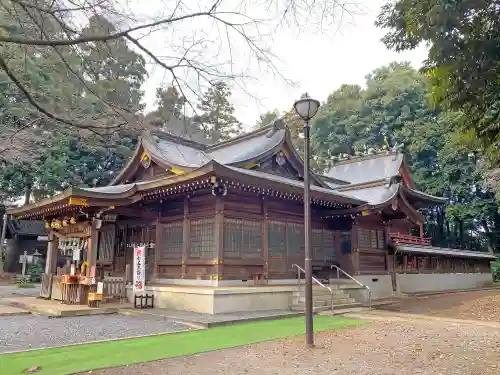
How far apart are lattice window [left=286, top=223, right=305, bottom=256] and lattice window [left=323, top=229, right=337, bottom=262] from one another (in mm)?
1532

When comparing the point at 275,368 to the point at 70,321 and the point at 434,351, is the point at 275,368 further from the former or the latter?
the point at 70,321

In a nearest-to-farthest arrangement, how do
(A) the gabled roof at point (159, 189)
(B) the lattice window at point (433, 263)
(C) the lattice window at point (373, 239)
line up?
(A) the gabled roof at point (159, 189) → (C) the lattice window at point (373, 239) → (B) the lattice window at point (433, 263)

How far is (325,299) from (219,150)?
8605mm

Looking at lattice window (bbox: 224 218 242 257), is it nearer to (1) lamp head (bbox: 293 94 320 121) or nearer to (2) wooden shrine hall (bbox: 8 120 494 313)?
(2) wooden shrine hall (bbox: 8 120 494 313)

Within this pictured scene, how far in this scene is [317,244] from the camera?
51.8ft

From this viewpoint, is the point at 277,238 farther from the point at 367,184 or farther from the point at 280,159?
the point at 367,184

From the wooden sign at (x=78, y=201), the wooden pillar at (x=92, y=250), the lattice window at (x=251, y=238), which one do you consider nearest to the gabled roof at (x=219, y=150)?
the lattice window at (x=251, y=238)

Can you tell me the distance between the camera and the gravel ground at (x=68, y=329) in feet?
24.8

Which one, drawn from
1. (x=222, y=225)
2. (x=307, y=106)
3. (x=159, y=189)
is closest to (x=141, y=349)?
(x=307, y=106)

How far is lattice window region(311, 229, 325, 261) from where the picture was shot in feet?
51.2

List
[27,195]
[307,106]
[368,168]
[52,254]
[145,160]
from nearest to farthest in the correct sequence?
[307,106] → [52,254] → [145,160] → [27,195] → [368,168]

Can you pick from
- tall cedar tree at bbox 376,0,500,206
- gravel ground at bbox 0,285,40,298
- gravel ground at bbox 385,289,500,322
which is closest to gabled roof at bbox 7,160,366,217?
gravel ground at bbox 0,285,40,298

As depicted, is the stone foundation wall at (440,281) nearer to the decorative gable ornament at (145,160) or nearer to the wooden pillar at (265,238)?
the wooden pillar at (265,238)

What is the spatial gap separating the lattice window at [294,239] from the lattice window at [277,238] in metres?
0.24
